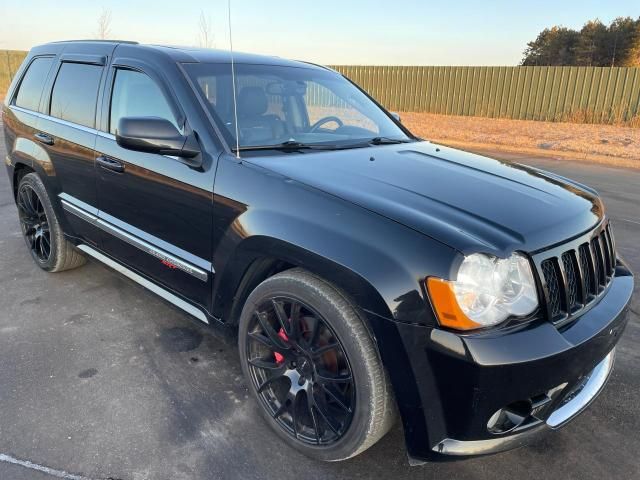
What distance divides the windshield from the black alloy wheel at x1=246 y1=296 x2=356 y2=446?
93 cm

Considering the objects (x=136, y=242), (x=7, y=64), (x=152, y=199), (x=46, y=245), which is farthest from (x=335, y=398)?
(x=7, y=64)

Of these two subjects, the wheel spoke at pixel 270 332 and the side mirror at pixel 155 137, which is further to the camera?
the side mirror at pixel 155 137

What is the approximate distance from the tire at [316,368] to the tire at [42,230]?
90.1 inches

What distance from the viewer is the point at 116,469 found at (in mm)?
2250

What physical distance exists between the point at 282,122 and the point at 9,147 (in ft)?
9.70

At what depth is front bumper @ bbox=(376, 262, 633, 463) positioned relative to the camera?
180 cm

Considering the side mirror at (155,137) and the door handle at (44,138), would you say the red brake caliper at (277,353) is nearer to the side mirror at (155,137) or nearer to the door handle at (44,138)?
the side mirror at (155,137)

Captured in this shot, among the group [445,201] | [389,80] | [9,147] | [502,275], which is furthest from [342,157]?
[389,80]

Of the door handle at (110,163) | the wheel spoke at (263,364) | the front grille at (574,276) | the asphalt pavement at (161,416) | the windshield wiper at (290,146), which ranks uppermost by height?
the windshield wiper at (290,146)

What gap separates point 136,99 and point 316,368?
198 cm

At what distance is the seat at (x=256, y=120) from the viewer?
281cm

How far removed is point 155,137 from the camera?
8.39 ft

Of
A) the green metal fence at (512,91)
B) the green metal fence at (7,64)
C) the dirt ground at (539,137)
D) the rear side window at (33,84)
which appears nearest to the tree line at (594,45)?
the green metal fence at (512,91)

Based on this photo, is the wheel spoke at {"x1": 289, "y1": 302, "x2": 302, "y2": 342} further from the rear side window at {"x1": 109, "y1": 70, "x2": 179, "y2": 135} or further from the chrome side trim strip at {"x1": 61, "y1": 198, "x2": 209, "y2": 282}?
the rear side window at {"x1": 109, "y1": 70, "x2": 179, "y2": 135}
